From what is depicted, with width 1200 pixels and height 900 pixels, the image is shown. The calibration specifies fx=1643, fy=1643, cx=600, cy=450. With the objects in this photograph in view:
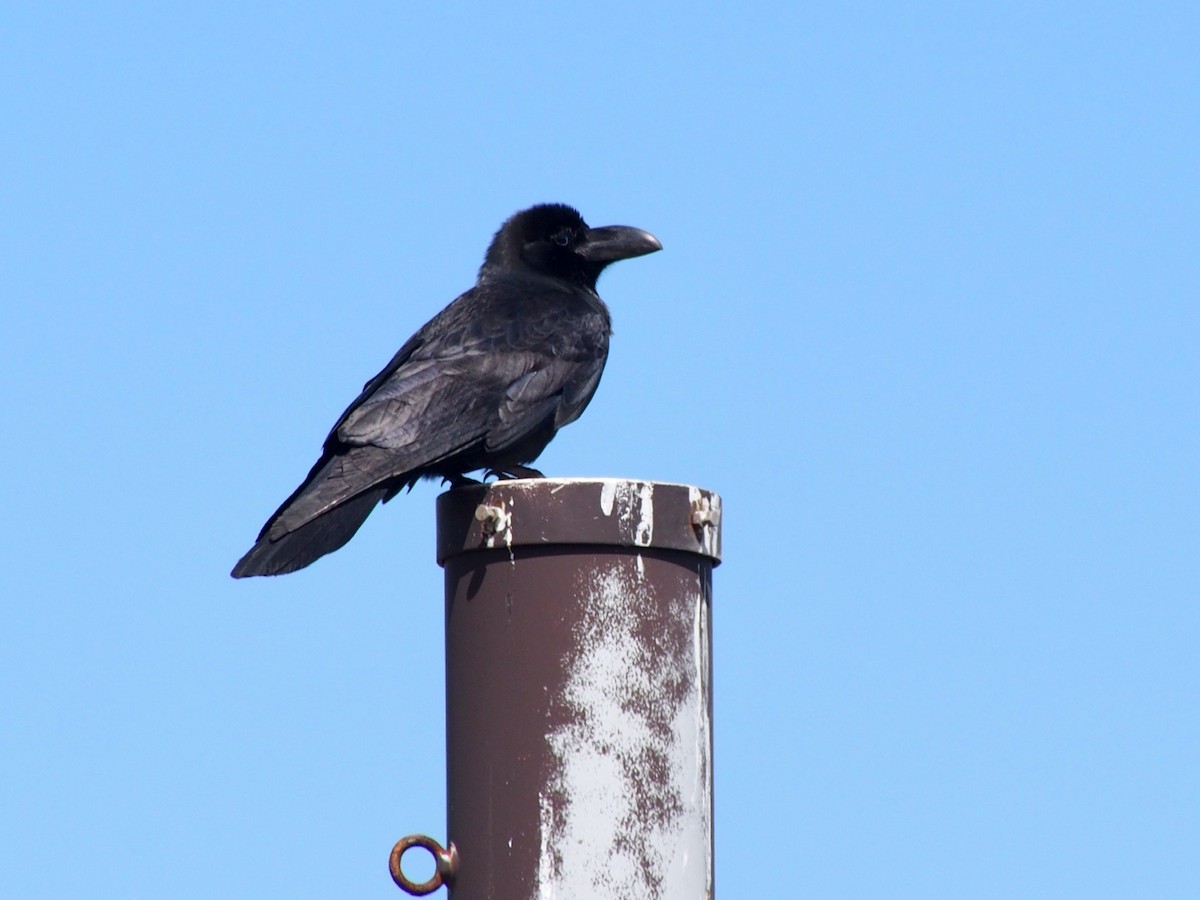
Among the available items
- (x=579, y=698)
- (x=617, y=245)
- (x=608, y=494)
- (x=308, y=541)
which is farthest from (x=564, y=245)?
(x=579, y=698)

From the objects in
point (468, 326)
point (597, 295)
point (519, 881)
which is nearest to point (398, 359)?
point (468, 326)

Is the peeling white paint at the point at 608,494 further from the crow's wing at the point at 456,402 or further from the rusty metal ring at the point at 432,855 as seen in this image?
the crow's wing at the point at 456,402

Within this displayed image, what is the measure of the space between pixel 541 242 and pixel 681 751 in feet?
16.0

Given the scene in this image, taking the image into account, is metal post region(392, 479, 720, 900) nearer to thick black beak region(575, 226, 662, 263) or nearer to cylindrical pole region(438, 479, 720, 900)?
cylindrical pole region(438, 479, 720, 900)

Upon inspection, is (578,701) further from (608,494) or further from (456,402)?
(456,402)

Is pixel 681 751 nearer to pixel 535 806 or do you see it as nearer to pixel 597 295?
pixel 535 806

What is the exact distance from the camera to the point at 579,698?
3.35 m

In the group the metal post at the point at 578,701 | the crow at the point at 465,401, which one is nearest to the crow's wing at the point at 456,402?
the crow at the point at 465,401

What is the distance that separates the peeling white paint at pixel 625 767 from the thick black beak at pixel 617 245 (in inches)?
178

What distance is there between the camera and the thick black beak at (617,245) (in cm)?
784

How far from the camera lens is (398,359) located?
21.2 ft

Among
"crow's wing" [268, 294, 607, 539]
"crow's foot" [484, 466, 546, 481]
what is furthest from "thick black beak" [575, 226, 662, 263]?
"crow's foot" [484, 466, 546, 481]

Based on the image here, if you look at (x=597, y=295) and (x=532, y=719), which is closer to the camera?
(x=532, y=719)

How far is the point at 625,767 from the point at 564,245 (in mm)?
4903
